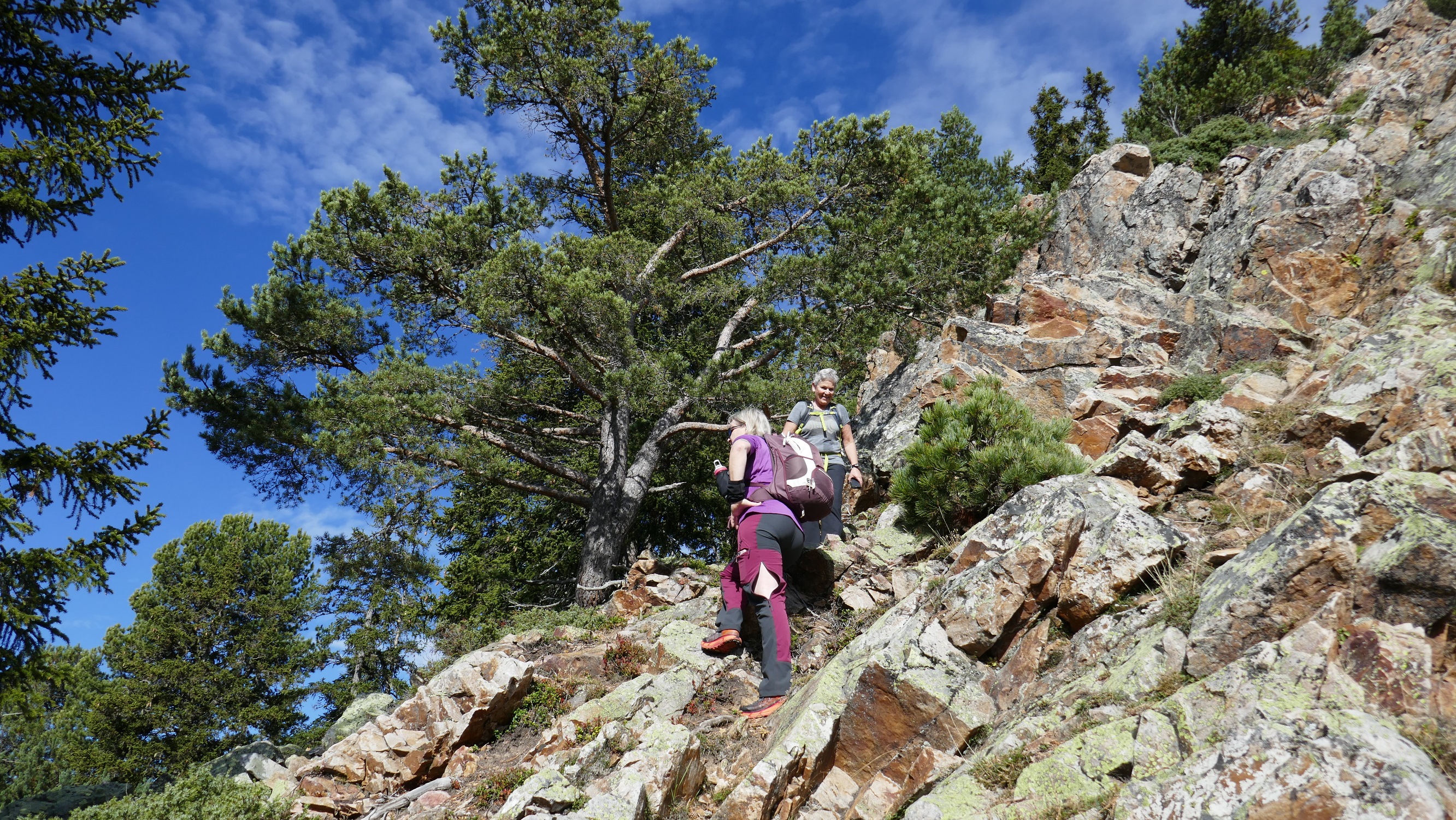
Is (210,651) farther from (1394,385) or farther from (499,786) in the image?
(1394,385)

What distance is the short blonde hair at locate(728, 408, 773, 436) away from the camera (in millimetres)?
6852

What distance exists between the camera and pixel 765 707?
5.80m

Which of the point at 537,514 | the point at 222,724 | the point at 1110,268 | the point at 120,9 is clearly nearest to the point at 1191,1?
the point at 1110,268

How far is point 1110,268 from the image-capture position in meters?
Result: 14.9

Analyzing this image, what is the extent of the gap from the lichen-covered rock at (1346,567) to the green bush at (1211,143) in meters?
15.9

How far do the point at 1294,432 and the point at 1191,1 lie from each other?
29152 mm

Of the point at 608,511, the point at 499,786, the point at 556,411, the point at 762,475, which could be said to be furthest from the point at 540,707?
the point at 556,411

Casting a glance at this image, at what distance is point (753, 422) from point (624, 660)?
3088 millimetres

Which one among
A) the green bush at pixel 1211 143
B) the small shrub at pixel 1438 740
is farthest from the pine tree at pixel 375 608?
the green bush at pixel 1211 143

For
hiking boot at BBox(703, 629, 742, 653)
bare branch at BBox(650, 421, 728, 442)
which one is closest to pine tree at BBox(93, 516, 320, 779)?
bare branch at BBox(650, 421, 728, 442)

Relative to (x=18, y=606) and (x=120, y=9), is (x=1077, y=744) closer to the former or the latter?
(x=18, y=606)

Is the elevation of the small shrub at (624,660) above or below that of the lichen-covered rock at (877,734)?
above

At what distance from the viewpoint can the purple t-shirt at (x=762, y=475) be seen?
6367mm

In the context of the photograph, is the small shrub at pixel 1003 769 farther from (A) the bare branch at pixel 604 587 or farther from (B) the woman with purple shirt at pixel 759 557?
(A) the bare branch at pixel 604 587
